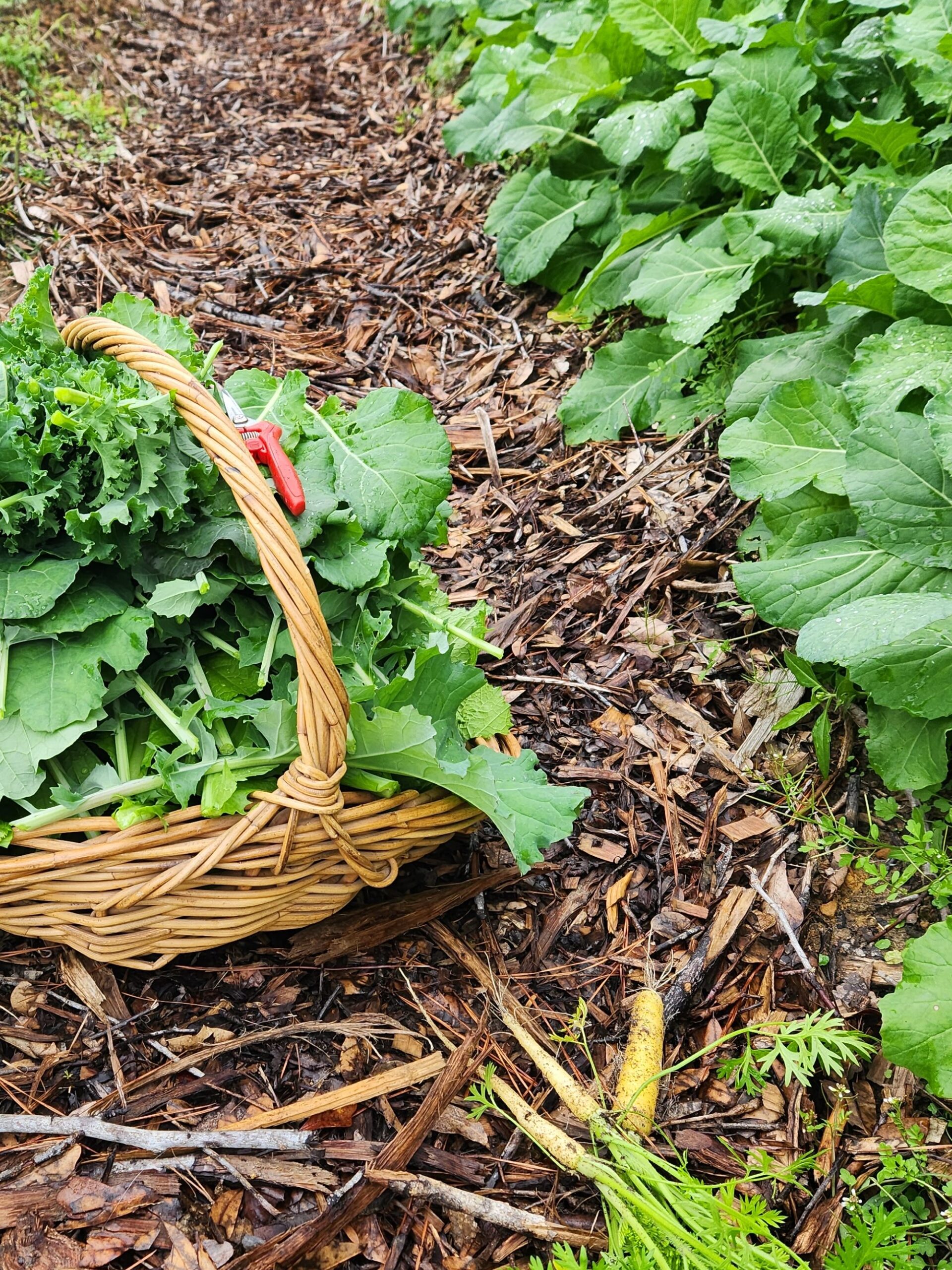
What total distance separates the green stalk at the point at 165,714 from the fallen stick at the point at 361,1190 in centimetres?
70

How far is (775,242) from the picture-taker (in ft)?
8.36

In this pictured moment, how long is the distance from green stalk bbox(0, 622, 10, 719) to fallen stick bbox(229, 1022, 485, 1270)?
37.2 inches

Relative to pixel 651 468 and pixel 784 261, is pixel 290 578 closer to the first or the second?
pixel 651 468

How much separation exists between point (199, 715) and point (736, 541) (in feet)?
4.73

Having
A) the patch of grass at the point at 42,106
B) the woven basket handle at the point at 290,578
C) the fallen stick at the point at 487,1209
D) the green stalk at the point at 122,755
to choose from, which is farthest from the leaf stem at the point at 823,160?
the patch of grass at the point at 42,106

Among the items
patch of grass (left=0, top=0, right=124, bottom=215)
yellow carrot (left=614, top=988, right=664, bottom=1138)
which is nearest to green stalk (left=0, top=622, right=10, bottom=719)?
yellow carrot (left=614, top=988, right=664, bottom=1138)

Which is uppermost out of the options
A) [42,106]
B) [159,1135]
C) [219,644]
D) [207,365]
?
[42,106]

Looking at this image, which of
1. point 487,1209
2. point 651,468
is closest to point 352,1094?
point 487,1209

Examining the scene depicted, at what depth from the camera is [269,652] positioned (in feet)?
5.90

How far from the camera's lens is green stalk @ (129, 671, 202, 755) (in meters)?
1.62

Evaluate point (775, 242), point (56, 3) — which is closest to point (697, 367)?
point (775, 242)

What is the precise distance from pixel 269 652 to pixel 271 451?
14.7 inches

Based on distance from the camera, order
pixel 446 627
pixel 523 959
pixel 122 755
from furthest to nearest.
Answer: pixel 446 627
pixel 523 959
pixel 122 755

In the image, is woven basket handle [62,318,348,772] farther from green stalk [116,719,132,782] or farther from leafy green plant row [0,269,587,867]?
green stalk [116,719,132,782]
